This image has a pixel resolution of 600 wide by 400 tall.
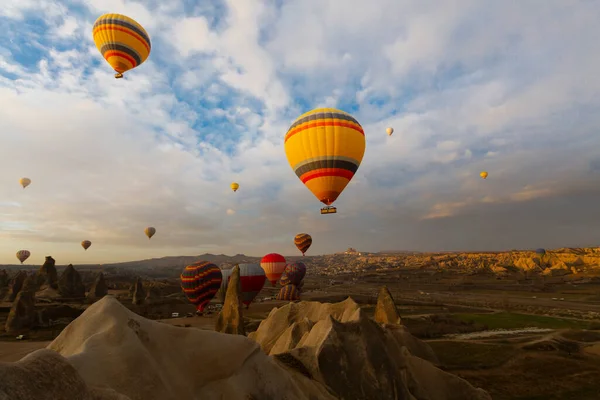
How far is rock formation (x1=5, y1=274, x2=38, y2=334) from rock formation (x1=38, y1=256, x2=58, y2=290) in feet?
131

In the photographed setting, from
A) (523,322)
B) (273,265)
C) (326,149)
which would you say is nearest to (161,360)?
(326,149)

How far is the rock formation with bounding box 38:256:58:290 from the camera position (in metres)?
84.6

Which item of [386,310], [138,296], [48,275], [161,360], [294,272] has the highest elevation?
[48,275]

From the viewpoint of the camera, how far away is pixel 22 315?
4859 centimetres

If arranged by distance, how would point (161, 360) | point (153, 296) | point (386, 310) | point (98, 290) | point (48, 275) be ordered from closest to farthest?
point (161, 360) → point (386, 310) → point (153, 296) → point (48, 275) → point (98, 290)

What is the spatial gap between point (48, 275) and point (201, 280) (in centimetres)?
6611

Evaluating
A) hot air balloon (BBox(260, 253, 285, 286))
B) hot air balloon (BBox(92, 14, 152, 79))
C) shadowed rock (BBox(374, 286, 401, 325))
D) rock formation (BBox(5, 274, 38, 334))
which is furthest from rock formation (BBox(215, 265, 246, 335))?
hot air balloon (BBox(260, 253, 285, 286))

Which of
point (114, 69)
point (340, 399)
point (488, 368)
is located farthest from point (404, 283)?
point (340, 399)

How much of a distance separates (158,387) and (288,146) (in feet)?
92.0

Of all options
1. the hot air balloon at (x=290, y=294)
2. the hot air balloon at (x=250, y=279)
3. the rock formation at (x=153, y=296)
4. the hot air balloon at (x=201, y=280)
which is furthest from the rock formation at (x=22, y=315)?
the hot air balloon at (x=290, y=294)

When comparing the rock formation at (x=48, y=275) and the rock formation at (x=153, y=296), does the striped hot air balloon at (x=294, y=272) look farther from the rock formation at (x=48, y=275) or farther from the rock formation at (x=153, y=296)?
the rock formation at (x=48, y=275)

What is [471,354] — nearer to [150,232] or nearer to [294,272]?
[294,272]

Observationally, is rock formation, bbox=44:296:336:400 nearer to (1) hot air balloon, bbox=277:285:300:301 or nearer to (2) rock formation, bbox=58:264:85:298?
(1) hot air balloon, bbox=277:285:300:301

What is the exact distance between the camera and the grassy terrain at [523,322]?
51031mm
